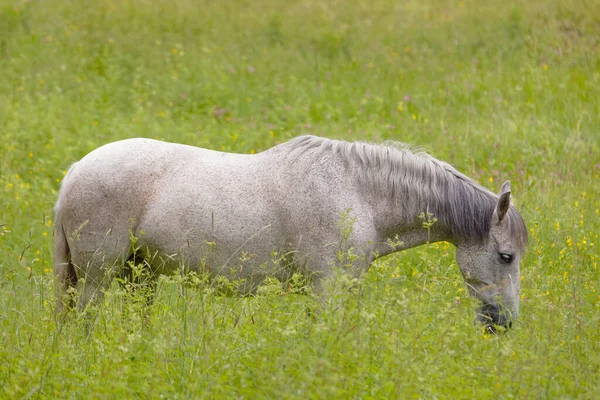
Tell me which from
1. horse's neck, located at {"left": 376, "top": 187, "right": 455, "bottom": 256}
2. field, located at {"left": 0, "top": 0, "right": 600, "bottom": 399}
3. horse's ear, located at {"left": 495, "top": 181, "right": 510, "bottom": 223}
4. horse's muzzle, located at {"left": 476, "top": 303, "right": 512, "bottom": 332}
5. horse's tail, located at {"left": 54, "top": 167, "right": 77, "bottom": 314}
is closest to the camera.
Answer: field, located at {"left": 0, "top": 0, "right": 600, "bottom": 399}

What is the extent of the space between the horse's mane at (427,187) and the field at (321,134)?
0.45 meters

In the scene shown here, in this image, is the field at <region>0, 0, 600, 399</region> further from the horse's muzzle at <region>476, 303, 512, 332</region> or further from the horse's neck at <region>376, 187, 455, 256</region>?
the horse's neck at <region>376, 187, 455, 256</region>

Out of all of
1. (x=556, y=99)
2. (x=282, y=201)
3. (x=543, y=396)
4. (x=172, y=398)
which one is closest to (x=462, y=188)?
(x=282, y=201)

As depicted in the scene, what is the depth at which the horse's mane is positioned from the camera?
16.0 feet

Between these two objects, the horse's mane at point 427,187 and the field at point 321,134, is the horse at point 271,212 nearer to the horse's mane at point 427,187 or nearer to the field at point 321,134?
the horse's mane at point 427,187

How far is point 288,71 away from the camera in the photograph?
1209 centimetres

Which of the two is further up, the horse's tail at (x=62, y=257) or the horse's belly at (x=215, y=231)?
the horse's belly at (x=215, y=231)

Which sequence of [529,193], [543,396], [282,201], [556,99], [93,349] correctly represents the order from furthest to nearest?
[556,99], [529,193], [282,201], [93,349], [543,396]

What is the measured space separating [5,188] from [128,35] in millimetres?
5810

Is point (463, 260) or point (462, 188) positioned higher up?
point (462, 188)

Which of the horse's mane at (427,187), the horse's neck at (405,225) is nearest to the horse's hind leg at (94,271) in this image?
the horse's mane at (427,187)

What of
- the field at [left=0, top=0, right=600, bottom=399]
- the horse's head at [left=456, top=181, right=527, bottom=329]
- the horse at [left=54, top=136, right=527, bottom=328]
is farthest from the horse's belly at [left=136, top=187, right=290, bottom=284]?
the horse's head at [left=456, top=181, right=527, bottom=329]

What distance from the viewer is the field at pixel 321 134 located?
11.7ft

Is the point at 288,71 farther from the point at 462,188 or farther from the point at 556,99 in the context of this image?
the point at 462,188
